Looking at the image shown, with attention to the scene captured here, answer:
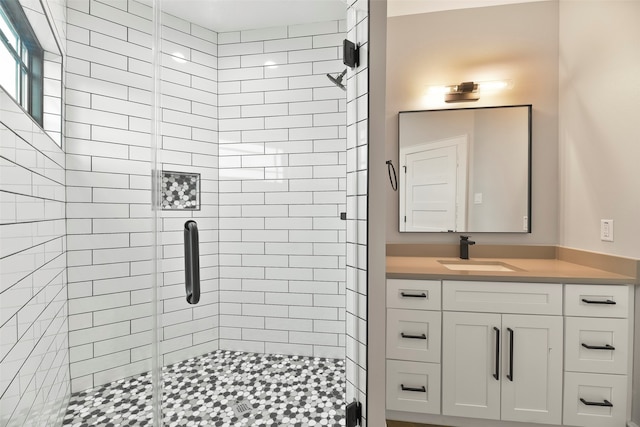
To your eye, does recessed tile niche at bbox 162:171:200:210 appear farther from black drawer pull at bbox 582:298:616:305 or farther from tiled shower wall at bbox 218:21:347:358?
black drawer pull at bbox 582:298:616:305

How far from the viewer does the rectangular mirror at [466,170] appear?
91.0 inches

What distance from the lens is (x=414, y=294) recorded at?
72.9 inches

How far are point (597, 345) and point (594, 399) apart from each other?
0.29 meters

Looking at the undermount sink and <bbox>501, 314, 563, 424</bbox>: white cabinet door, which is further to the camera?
the undermount sink

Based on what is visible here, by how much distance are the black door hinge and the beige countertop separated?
2.44 feet

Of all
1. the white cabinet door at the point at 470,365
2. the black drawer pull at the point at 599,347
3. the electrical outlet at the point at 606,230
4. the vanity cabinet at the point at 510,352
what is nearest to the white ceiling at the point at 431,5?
the electrical outlet at the point at 606,230

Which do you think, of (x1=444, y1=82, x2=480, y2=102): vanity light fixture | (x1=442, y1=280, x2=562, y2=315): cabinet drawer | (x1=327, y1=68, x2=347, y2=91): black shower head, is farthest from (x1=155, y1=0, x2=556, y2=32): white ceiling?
(x1=442, y1=280, x2=562, y2=315): cabinet drawer

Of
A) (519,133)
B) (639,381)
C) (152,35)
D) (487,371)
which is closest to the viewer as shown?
(152,35)

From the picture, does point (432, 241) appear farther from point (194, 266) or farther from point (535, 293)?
point (194, 266)

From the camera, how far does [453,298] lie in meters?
1.82

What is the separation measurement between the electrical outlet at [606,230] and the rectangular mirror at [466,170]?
0.42 m

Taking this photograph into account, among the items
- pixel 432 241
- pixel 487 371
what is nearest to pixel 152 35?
pixel 432 241

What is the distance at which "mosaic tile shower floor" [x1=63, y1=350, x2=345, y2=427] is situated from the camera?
1285 mm

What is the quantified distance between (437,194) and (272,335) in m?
1.60
